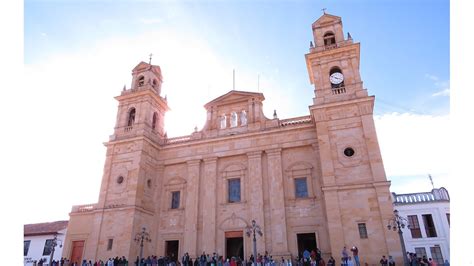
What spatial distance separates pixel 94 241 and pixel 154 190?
16.5ft

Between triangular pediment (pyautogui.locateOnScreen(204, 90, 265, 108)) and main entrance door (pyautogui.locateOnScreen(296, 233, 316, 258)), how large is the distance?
992cm

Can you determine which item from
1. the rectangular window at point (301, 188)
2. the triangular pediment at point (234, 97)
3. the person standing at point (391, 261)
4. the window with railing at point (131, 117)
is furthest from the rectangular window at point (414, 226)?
the window with railing at point (131, 117)

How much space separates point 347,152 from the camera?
1881cm

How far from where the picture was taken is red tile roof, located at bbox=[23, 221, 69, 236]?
29.0 m

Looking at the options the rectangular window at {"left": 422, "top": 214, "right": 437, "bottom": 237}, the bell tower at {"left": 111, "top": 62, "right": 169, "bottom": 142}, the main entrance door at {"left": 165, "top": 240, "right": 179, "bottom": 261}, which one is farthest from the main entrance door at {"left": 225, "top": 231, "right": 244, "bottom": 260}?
the rectangular window at {"left": 422, "top": 214, "right": 437, "bottom": 237}

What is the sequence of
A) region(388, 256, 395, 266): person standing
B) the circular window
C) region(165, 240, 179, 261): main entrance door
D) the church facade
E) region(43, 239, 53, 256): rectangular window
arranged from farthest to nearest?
region(43, 239, 53, 256): rectangular window
region(165, 240, 179, 261): main entrance door
the circular window
the church facade
region(388, 256, 395, 266): person standing

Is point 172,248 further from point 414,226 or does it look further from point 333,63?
point 414,226

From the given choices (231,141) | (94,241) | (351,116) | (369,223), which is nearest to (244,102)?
(231,141)

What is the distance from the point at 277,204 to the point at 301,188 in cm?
187

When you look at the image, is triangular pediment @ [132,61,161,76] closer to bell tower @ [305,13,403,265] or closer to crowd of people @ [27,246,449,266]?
bell tower @ [305,13,403,265]

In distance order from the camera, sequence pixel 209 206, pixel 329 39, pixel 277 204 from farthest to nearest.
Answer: pixel 329 39, pixel 209 206, pixel 277 204

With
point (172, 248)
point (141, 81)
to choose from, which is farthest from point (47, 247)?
point (141, 81)

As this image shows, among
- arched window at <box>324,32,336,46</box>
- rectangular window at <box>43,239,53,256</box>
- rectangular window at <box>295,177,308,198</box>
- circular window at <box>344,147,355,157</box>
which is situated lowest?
rectangular window at <box>43,239,53,256</box>

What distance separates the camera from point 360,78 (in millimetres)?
20578
